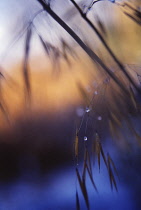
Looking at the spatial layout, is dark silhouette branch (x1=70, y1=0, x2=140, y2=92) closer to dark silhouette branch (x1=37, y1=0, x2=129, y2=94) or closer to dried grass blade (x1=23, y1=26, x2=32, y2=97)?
dark silhouette branch (x1=37, y1=0, x2=129, y2=94)

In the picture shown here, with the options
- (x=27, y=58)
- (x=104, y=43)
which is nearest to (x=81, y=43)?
(x=104, y=43)

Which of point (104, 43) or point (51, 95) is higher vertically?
point (104, 43)

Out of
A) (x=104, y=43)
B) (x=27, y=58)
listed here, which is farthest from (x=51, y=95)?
(x=104, y=43)

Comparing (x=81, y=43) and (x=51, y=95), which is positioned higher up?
(x=81, y=43)

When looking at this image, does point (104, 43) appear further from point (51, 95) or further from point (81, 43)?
point (51, 95)

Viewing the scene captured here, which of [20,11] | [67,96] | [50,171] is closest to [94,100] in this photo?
[67,96]

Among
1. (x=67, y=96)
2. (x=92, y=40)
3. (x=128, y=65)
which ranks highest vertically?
(x=92, y=40)

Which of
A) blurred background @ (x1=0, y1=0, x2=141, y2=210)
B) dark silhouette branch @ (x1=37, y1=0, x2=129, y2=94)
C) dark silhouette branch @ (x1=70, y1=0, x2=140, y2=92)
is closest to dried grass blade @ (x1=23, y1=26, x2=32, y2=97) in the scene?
blurred background @ (x1=0, y1=0, x2=141, y2=210)

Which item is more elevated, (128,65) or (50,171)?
(128,65)

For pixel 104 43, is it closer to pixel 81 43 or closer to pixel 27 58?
pixel 81 43

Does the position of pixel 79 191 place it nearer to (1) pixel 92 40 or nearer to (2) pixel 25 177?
(2) pixel 25 177
